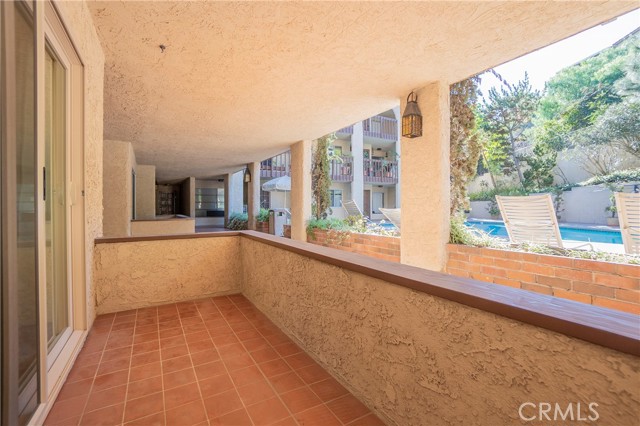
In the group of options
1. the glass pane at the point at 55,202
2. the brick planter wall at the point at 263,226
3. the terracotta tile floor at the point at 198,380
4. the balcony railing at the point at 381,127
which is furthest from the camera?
the balcony railing at the point at 381,127

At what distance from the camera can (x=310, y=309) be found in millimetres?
1909

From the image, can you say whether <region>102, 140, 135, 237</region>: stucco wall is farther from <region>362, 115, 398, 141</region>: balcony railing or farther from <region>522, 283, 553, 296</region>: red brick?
<region>362, 115, 398, 141</region>: balcony railing

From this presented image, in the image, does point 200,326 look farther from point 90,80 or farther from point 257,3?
point 257,3

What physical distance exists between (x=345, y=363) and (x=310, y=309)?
16.8 inches

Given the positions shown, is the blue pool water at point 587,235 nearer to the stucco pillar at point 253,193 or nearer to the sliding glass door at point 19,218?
the stucco pillar at point 253,193

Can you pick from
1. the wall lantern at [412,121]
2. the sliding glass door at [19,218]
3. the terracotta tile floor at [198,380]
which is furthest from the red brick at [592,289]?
the sliding glass door at [19,218]

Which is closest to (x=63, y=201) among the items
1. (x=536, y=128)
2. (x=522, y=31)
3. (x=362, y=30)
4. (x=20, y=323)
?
(x=20, y=323)

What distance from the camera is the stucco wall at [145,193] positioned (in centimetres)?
791

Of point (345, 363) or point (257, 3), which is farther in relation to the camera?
point (257, 3)

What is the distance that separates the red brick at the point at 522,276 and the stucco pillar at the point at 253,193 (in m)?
7.42

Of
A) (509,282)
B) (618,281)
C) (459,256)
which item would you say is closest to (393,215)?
(459,256)

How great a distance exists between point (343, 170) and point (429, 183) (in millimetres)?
11419

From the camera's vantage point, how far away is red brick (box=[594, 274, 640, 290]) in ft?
6.59

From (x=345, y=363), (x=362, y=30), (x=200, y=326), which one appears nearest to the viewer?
(x=345, y=363)
